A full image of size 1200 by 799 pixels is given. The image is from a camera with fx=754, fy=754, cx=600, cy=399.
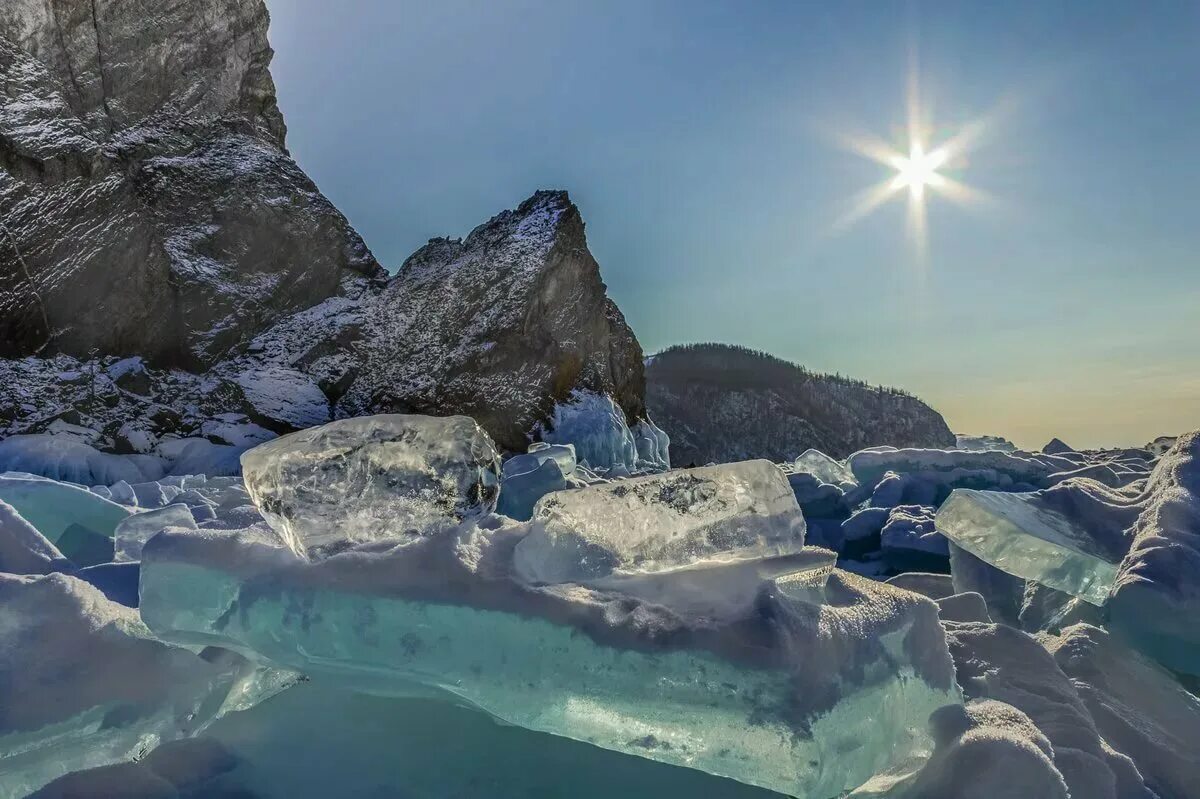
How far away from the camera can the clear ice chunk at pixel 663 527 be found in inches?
73.0

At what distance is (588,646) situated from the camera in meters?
1.69

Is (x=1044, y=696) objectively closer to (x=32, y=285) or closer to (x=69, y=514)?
(x=69, y=514)

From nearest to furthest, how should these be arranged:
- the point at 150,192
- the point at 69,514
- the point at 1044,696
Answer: the point at 1044,696 < the point at 69,514 < the point at 150,192

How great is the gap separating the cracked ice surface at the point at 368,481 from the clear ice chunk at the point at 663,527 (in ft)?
0.83

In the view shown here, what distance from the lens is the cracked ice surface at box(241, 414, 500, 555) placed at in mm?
1938

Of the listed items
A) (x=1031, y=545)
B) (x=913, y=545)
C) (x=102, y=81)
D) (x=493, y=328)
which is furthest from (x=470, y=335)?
(x=1031, y=545)

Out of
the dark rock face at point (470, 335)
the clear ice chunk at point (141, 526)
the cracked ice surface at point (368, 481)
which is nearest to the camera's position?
the cracked ice surface at point (368, 481)

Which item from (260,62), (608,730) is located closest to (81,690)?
(608,730)

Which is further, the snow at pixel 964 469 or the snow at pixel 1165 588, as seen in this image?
the snow at pixel 964 469

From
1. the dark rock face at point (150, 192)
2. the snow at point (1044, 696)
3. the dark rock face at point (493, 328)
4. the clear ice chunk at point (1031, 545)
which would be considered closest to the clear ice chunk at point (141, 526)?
the snow at point (1044, 696)

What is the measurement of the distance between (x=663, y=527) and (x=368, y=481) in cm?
79

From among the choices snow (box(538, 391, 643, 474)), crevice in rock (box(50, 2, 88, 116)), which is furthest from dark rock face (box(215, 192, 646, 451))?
crevice in rock (box(50, 2, 88, 116))

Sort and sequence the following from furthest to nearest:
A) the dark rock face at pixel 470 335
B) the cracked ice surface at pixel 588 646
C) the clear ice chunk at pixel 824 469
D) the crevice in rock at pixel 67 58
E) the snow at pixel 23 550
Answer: the dark rock face at pixel 470 335
the crevice in rock at pixel 67 58
the clear ice chunk at pixel 824 469
the snow at pixel 23 550
the cracked ice surface at pixel 588 646

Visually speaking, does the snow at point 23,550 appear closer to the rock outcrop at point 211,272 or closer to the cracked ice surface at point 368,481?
the cracked ice surface at point 368,481
